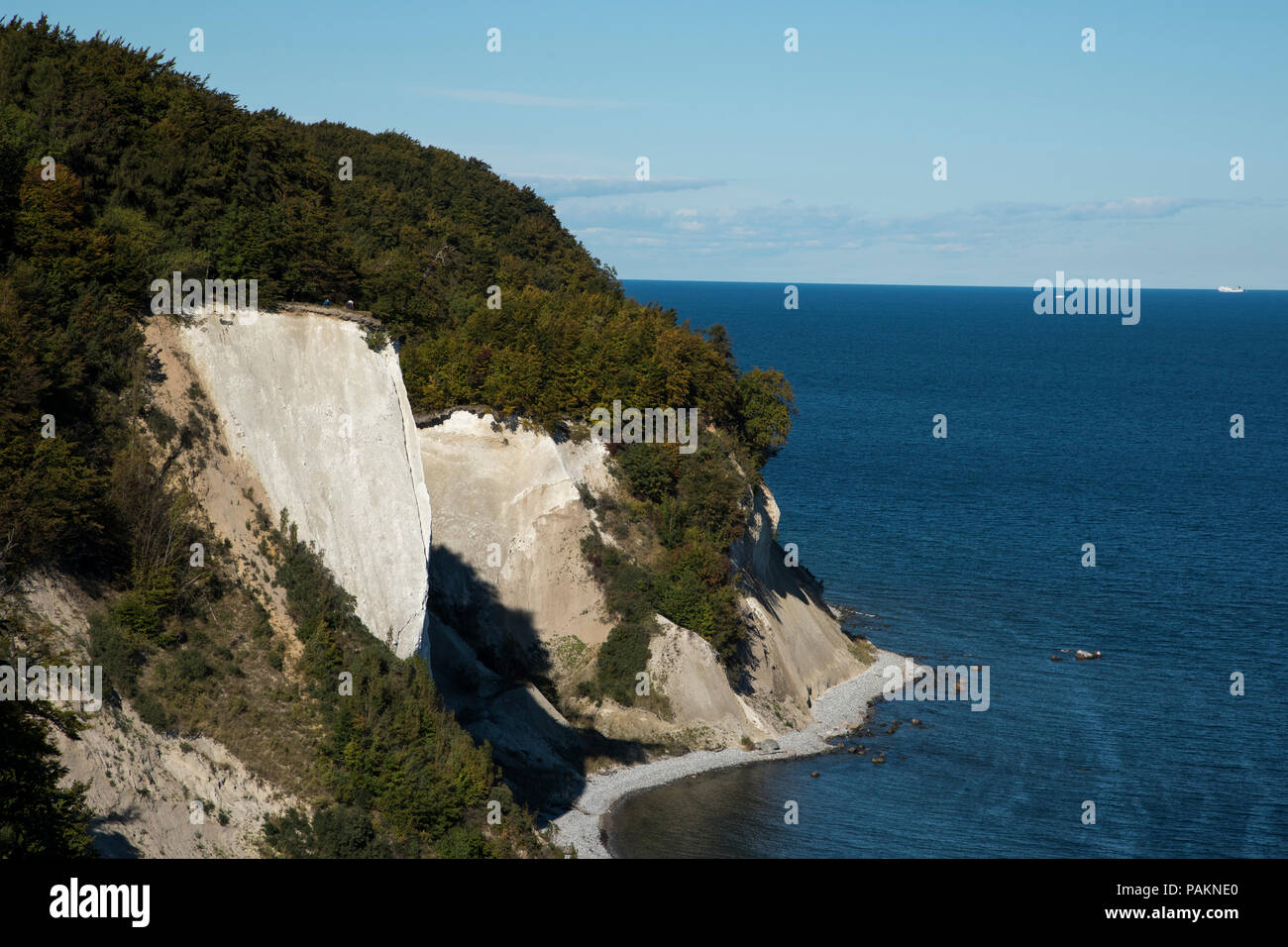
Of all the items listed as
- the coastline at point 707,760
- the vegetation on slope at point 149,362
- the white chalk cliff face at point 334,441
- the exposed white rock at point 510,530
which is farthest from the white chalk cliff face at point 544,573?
the white chalk cliff face at point 334,441

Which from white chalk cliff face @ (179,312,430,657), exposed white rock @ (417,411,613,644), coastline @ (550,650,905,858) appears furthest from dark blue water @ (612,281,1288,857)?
white chalk cliff face @ (179,312,430,657)

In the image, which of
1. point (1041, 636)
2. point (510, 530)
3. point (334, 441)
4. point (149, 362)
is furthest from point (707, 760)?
point (149, 362)

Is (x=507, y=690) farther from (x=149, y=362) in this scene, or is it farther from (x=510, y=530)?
(x=149, y=362)

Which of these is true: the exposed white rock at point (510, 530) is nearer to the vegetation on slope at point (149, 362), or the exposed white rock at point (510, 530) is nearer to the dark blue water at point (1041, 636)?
the vegetation on slope at point (149, 362)
